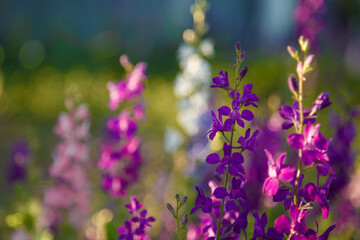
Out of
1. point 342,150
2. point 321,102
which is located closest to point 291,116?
point 321,102

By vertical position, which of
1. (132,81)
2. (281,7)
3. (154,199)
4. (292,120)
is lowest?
(292,120)

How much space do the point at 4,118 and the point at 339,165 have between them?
4.73 meters

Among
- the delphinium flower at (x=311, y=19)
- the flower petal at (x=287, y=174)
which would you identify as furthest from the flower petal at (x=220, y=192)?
the delphinium flower at (x=311, y=19)

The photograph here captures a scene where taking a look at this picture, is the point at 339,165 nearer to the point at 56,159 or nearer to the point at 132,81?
the point at 132,81

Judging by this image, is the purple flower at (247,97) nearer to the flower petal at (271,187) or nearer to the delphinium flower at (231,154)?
the delphinium flower at (231,154)

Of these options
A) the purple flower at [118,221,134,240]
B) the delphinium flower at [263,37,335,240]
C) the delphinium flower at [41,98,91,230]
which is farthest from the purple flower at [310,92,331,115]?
the delphinium flower at [41,98,91,230]

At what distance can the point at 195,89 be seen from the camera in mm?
2943

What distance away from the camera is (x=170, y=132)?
9.52 feet

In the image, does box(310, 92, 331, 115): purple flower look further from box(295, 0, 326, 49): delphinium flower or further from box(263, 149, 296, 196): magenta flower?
box(295, 0, 326, 49): delphinium flower

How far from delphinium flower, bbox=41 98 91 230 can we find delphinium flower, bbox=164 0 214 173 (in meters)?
0.68

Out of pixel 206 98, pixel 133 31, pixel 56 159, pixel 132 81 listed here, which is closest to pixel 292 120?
pixel 132 81

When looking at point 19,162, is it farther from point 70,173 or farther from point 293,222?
point 293,222

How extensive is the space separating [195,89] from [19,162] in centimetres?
Answer: 106

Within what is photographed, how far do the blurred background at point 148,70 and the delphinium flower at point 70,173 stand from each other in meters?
0.08
